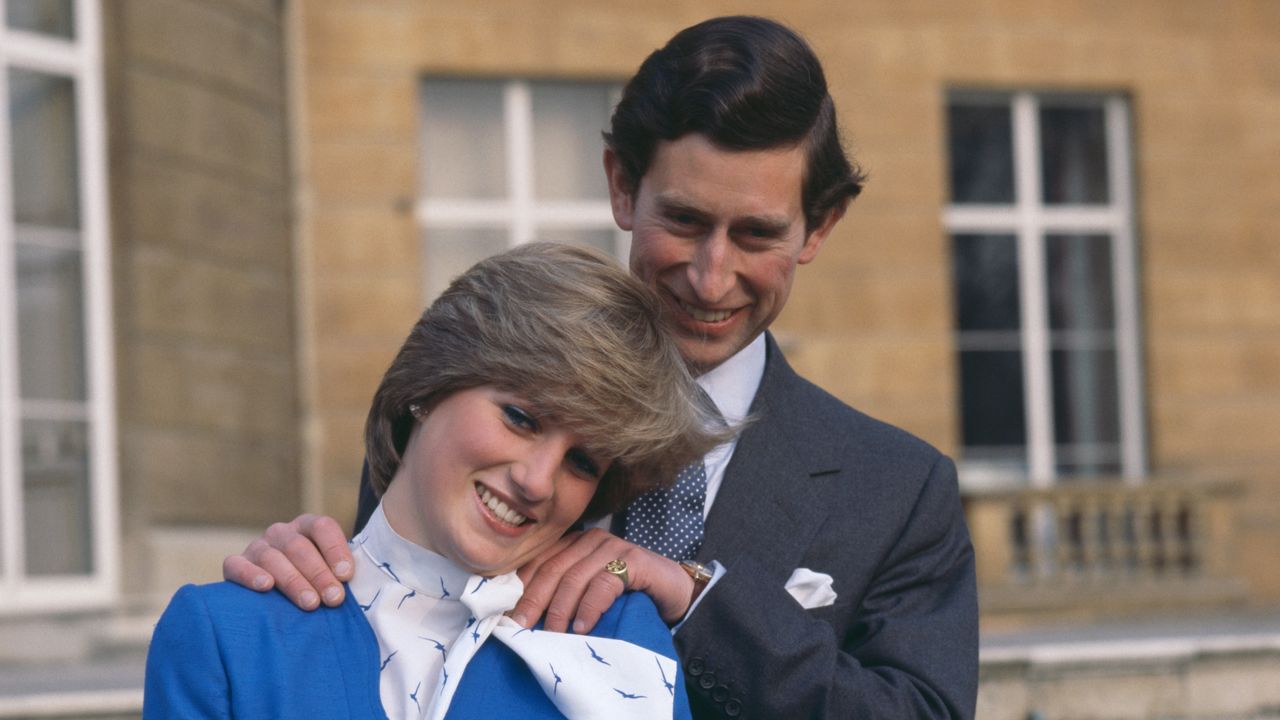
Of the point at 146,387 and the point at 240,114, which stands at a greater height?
the point at 240,114

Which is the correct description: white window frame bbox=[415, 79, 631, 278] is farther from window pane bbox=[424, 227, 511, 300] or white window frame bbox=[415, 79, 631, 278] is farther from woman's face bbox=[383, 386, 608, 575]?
woman's face bbox=[383, 386, 608, 575]

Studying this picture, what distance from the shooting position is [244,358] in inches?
383

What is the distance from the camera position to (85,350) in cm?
841

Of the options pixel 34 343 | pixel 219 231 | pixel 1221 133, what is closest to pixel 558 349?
pixel 34 343

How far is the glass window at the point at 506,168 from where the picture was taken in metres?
11.2

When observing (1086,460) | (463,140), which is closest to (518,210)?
(463,140)

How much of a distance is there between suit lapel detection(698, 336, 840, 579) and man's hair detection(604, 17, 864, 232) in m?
0.29

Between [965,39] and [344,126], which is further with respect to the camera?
[965,39]

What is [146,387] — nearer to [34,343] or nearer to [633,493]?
[34,343]

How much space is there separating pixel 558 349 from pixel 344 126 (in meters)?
8.97

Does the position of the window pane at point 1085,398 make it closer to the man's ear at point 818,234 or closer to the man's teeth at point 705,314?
the man's ear at point 818,234

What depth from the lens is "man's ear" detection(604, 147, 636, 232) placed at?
8.88 feet

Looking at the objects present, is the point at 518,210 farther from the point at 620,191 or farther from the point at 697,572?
the point at 697,572

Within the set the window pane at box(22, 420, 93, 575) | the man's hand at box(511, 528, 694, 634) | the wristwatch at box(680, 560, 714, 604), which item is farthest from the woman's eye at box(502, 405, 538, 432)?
the window pane at box(22, 420, 93, 575)
